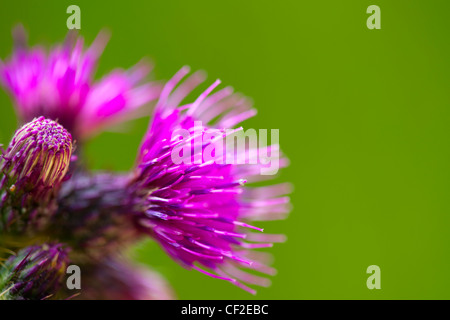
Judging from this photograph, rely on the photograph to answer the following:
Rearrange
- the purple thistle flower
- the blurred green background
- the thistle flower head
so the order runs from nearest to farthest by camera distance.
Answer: the thistle flower head < the purple thistle flower < the blurred green background

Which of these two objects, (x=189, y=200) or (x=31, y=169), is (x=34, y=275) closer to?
(x=31, y=169)

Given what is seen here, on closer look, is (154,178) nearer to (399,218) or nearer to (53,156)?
(53,156)

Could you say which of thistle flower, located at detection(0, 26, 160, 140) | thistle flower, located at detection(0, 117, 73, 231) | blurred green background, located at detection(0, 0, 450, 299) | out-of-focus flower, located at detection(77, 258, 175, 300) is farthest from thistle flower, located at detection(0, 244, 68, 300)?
blurred green background, located at detection(0, 0, 450, 299)

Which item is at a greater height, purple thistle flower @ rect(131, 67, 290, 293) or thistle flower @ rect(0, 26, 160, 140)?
thistle flower @ rect(0, 26, 160, 140)

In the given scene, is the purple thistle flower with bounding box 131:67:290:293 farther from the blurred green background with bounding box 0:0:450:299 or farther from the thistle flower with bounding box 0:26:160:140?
the blurred green background with bounding box 0:0:450:299

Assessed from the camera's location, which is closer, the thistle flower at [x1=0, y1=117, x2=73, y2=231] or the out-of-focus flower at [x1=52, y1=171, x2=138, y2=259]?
the thistle flower at [x1=0, y1=117, x2=73, y2=231]

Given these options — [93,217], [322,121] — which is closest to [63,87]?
[93,217]
